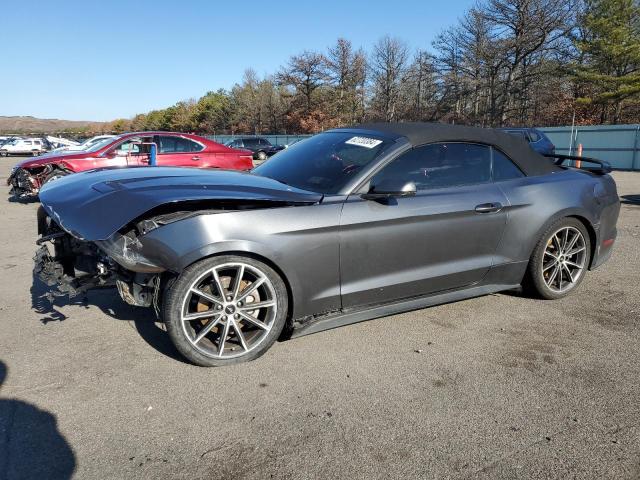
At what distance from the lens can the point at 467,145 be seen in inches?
153

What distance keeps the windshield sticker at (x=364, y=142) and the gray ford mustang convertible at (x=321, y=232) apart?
0.06 ft

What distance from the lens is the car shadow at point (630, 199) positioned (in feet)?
33.2

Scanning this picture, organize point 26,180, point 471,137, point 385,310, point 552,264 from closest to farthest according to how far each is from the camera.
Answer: point 385,310
point 471,137
point 552,264
point 26,180

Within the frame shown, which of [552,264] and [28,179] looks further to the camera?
[28,179]

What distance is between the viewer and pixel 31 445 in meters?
2.27

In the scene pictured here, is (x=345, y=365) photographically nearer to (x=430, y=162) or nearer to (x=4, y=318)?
(x=430, y=162)

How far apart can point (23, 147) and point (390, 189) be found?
39481 millimetres

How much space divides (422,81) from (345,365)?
50918 mm

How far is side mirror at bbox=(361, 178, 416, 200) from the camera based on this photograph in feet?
10.3

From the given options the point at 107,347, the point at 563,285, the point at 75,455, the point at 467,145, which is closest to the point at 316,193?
the point at 467,145

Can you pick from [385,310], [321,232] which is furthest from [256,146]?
[321,232]

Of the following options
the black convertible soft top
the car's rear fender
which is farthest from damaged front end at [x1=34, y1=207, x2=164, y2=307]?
the car's rear fender

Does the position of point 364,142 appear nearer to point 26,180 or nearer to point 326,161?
point 326,161

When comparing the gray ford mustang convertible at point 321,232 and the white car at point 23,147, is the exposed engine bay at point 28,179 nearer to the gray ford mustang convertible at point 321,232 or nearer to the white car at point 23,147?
the gray ford mustang convertible at point 321,232
